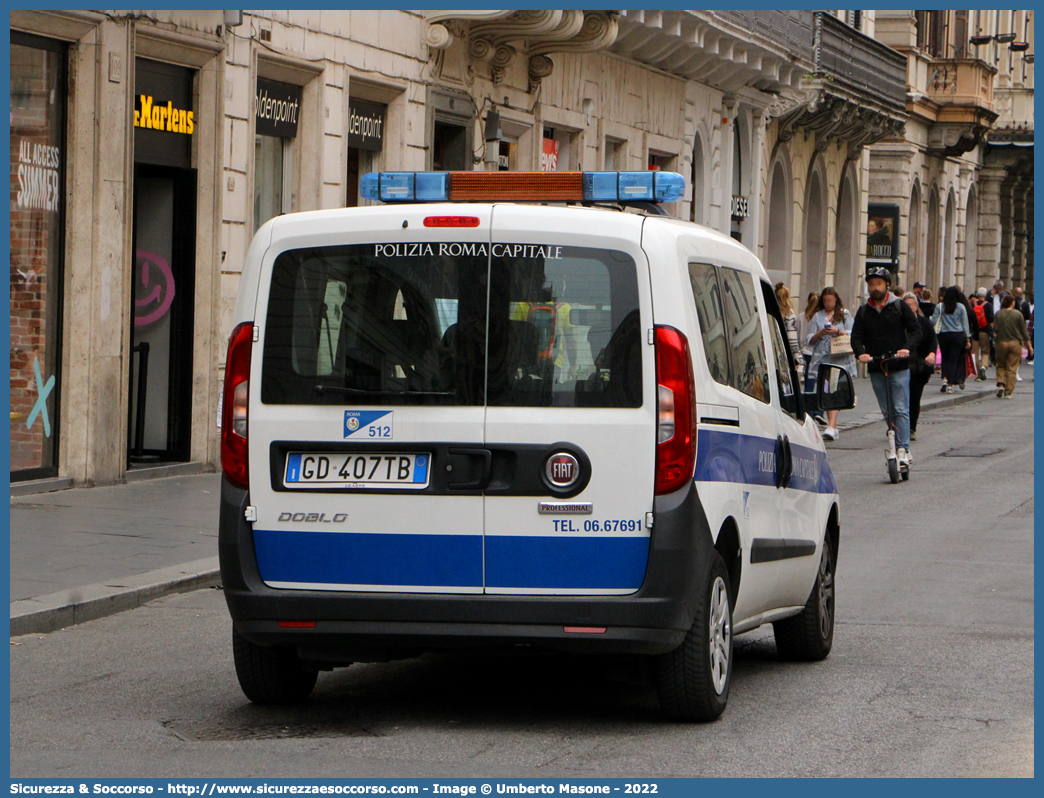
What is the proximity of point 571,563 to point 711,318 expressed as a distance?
1.04 m

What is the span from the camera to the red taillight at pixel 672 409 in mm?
6023

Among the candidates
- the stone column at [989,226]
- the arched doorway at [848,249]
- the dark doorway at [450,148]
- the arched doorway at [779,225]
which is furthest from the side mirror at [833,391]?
the stone column at [989,226]

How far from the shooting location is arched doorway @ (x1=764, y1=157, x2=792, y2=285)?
34478mm

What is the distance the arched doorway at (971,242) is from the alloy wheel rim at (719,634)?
47538mm

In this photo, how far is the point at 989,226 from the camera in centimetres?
5428

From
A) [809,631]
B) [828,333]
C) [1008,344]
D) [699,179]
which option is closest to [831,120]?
[1008,344]

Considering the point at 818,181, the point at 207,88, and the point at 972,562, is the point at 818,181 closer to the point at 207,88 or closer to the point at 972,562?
the point at 207,88

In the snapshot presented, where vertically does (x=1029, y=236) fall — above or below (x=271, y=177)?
above

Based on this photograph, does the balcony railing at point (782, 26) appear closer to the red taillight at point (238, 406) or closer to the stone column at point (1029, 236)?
the red taillight at point (238, 406)

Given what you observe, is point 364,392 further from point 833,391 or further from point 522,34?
point 522,34

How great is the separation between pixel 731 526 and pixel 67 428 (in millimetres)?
8592

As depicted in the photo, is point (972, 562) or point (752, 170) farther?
point (752, 170)

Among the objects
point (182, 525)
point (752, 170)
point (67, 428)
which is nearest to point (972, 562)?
point (182, 525)

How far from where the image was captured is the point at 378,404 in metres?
6.17
